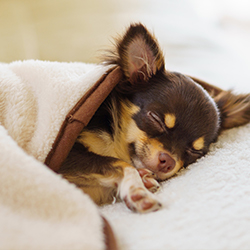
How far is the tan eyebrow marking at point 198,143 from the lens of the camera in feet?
4.64

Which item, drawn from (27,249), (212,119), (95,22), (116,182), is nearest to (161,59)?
(212,119)

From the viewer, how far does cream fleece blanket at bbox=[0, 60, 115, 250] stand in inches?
26.1

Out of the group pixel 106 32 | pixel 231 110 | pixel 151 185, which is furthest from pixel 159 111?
pixel 106 32

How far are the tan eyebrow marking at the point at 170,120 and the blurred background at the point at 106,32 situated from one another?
136cm

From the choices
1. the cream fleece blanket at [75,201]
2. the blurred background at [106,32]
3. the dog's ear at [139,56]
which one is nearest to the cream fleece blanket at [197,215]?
the cream fleece blanket at [75,201]

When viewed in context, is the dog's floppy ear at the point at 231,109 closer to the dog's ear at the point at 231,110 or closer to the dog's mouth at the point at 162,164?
the dog's ear at the point at 231,110

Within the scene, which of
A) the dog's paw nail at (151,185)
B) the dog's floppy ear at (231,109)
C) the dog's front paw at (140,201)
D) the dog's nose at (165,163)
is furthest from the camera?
the dog's floppy ear at (231,109)

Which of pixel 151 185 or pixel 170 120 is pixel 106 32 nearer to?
pixel 170 120

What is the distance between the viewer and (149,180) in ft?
3.75

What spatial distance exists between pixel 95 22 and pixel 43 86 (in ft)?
6.31

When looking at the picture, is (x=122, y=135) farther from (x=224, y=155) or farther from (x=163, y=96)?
(x=224, y=155)

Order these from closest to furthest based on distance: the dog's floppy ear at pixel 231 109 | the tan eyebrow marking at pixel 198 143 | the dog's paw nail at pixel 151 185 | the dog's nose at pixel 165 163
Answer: the dog's paw nail at pixel 151 185, the dog's nose at pixel 165 163, the tan eyebrow marking at pixel 198 143, the dog's floppy ear at pixel 231 109

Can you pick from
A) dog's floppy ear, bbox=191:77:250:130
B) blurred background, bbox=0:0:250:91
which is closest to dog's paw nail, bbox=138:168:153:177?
dog's floppy ear, bbox=191:77:250:130

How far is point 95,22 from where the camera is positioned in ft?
9.73
